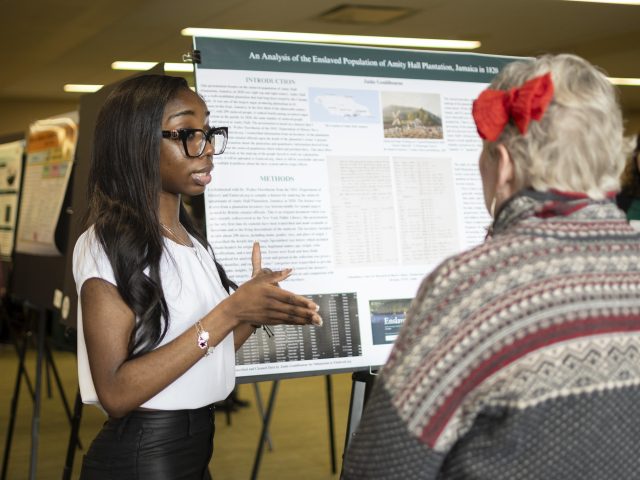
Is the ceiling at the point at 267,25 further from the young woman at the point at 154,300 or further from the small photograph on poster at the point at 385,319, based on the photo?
the young woman at the point at 154,300

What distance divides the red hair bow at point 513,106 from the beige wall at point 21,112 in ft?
37.4

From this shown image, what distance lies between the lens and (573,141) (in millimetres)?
1140

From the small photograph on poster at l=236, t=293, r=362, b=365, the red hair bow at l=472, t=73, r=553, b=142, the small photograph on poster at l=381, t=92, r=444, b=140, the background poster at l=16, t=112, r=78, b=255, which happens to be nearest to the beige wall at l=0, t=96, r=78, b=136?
the background poster at l=16, t=112, r=78, b=255

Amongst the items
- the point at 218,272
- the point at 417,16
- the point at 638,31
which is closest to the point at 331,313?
the point at 218,272

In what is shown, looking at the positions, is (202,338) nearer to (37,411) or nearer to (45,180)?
(37,411)

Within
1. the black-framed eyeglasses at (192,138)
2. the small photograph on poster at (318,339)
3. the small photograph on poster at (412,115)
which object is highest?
the small photograph on poster at (412,115)

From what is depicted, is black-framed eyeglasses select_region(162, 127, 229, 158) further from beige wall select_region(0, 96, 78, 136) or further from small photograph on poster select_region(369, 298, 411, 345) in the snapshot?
beige wall select_region(0, 96, 78, 136)

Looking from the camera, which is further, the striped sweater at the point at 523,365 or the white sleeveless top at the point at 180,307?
the white sleeveless top at the point at 180,307

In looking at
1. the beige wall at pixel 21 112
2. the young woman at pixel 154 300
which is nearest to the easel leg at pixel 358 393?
the young woman at pixel 154 300

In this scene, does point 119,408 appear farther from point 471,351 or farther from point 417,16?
point 417,16

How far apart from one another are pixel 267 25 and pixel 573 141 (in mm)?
6838

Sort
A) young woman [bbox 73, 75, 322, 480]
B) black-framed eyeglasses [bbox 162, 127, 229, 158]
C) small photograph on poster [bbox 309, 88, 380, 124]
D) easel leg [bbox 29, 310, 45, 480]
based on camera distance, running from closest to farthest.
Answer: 1. young woman [bbox 73, 75, 322, 480]
2. black-framed eyeglasses [bbox 162, 127, 229, 158]
3. small photograph on poster [bbox 309, 88, 380, 124]
4. easel leg [bbox 29, 310, 45, 480]

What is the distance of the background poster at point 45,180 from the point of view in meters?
3.99

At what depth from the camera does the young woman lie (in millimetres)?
1602
